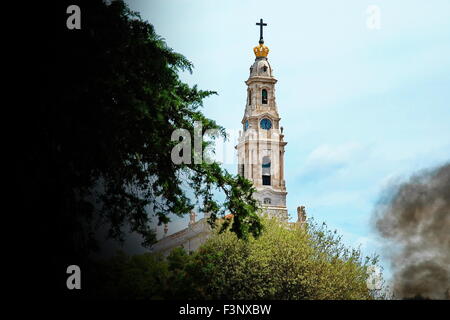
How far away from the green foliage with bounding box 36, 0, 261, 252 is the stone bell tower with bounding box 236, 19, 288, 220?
55.7 metres

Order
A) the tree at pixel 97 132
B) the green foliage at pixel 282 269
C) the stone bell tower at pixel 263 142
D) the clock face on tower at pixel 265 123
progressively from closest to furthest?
1. the tree at pixel 97 132
2. the green foliage at pixel 282 269
3. the stone bell tower at pixel 263 142
4. the clock face on tower at pixel 265 123

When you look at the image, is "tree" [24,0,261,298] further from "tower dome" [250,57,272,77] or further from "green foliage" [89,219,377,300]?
"tower dome" [250,57,272,77]

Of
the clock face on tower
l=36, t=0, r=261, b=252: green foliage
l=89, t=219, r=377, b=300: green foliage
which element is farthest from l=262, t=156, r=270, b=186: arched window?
l=36, t=0, r=261, b=252: green foliage

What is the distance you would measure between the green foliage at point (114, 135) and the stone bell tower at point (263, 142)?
55.7 meters

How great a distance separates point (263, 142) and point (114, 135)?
200 ft

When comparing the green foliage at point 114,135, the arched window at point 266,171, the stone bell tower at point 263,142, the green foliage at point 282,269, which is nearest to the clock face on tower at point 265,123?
the stone bell tower at point 263,142

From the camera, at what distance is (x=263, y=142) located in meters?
80.5

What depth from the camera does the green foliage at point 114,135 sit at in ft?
62.7

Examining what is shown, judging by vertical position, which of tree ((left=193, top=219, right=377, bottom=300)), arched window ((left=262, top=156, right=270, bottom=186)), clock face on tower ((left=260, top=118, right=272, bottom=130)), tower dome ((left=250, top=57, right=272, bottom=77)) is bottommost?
tree ((left=193, top=219, right=377, bottom=300))

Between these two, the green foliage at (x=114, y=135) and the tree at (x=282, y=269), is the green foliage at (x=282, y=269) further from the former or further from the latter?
the green foliage at (x=114, y=135)

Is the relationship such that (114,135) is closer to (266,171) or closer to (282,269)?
(282,269)

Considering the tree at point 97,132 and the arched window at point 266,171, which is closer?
the tree at point 97,132

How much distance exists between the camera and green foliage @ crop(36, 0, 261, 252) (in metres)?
19.1
